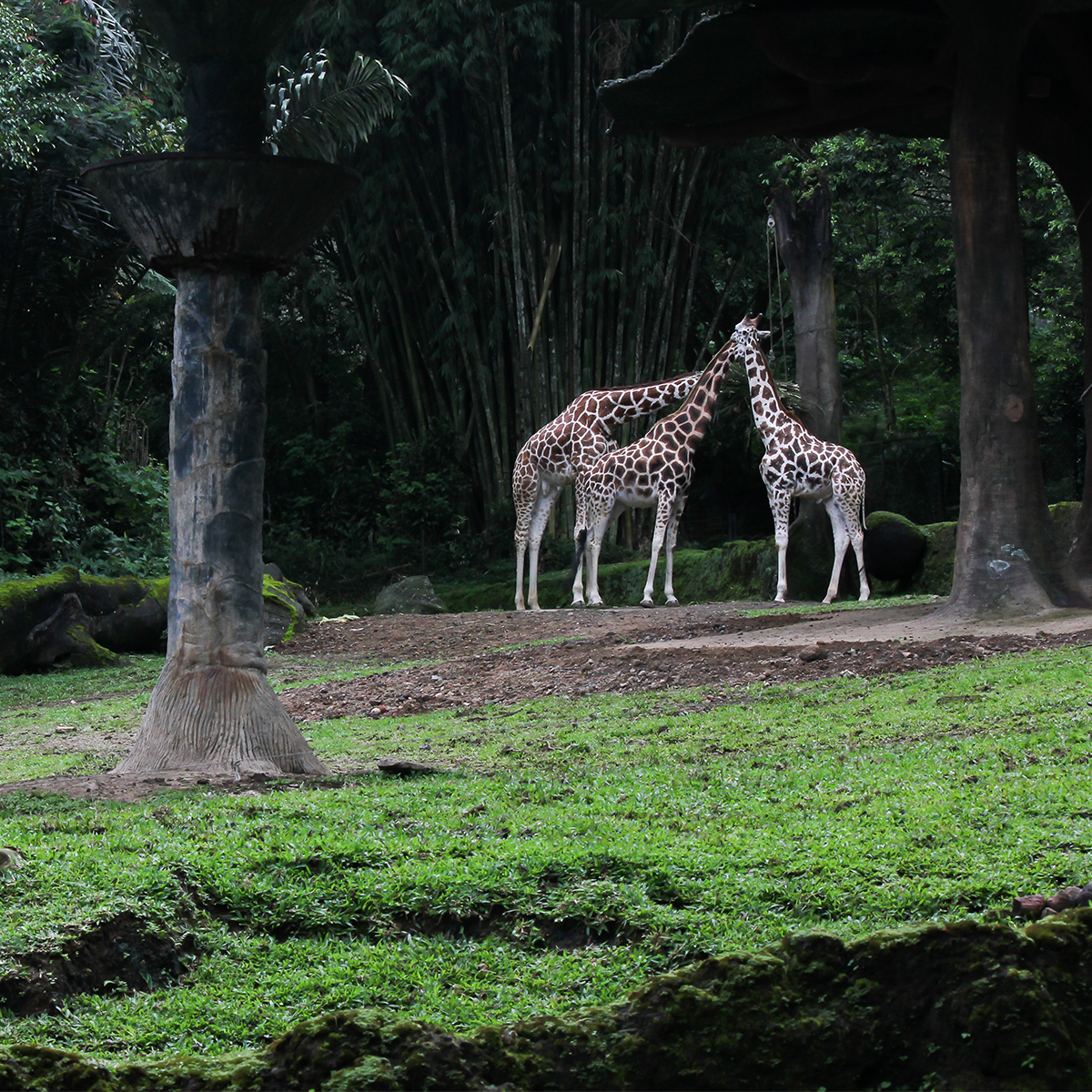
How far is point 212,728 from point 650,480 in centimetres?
1101

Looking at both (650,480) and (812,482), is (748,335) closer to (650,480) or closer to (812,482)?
(650,480)

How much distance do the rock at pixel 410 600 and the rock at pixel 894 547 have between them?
5.77 metres

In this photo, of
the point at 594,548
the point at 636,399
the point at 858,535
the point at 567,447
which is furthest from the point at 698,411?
the point at 858,535

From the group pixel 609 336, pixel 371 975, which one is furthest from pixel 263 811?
pixel 609 336

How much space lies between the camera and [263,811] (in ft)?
15.7

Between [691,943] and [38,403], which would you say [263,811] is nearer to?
[691,943]

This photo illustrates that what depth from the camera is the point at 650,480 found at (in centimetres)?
1642

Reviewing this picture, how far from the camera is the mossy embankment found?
6.86 ft

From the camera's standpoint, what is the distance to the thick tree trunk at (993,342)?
978cm

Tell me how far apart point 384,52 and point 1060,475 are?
40.7ft

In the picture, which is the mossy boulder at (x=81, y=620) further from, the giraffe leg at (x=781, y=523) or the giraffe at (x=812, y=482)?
the giraffe at (x=812, y=482)

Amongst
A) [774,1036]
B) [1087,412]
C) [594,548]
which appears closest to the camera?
[774,1036]

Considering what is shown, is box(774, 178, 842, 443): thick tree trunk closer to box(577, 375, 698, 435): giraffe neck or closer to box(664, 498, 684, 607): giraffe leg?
box(577, 375, 698, 435): giraffe neck

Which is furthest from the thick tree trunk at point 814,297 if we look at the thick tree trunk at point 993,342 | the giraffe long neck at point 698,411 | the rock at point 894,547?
the thick tree trunk at point 993,342
